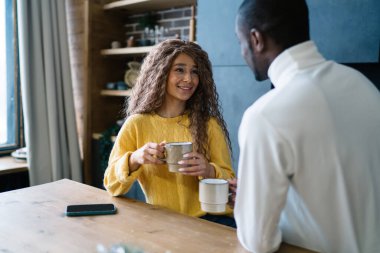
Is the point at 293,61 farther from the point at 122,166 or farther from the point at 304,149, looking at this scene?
the point at 122,166

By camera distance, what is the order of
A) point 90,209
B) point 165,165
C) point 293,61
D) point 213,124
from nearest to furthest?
point 293,61 < point 90,209 < point 165,165 < point 213,124

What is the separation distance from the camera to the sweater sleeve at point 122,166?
4.63 ft

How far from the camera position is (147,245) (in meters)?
0.98

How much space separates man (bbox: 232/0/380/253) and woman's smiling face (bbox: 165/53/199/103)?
69 cm

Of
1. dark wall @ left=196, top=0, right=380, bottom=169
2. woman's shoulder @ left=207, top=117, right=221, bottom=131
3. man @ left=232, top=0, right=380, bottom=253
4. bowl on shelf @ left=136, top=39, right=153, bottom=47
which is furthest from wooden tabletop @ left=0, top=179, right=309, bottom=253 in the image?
bowl on shelf @ left=136, top=39, right=153, bottom=47

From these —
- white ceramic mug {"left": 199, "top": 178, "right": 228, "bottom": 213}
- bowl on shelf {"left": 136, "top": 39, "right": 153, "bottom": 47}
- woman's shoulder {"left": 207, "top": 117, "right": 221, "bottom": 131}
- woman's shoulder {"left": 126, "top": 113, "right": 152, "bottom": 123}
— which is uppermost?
bowl on shelf {"left": 136, "top": 39, "right": 153, "bottom": 47}

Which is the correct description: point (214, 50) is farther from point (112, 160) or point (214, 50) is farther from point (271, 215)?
point (271, 215)

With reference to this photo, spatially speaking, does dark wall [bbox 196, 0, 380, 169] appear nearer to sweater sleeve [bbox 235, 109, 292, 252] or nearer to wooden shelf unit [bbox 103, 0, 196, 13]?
wooden shelf unit [bbox 103, 0, 196, 13]

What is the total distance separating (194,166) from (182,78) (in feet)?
1.68

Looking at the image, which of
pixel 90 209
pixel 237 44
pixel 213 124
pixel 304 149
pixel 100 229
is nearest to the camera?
pixel 304 149

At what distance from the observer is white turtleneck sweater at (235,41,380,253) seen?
0.80 metres

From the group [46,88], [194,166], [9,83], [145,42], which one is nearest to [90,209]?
[194,166]

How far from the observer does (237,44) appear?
2244mm

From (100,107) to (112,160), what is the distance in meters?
1.98
